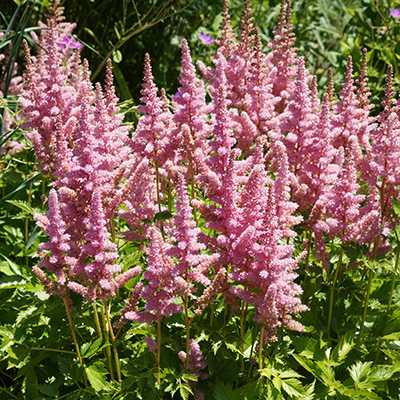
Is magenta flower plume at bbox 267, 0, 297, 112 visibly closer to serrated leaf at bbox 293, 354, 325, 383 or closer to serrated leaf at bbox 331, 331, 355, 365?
serrated leaf at bbox 331, 331, 355, 365

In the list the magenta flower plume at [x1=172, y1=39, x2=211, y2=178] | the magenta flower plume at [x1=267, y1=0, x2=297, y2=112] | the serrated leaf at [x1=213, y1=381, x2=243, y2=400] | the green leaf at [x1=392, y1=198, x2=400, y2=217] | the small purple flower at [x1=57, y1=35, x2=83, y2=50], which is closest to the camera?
the serrated leaf at [x1=213, y1=381, x2=243, y2=400]

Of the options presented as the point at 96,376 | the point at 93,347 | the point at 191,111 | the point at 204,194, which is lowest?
the point at 96,376

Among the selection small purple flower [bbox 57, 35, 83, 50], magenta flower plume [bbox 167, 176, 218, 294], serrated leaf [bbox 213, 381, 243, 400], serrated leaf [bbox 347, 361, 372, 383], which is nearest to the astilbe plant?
magenta flower plume [bbox 167, 176, 218, 294]

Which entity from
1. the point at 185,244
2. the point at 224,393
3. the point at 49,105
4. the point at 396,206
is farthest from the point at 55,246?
the point at 396,206

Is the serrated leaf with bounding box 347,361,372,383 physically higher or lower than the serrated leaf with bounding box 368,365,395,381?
higher

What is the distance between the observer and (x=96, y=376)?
8.46 ft

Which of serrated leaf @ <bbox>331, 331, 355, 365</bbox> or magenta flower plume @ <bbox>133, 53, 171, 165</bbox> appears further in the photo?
magenta flower plume @ <bbox>133, 53, 171, 165</bbox>

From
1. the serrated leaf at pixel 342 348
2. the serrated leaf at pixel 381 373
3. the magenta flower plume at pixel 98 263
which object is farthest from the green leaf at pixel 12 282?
the serrated leaf at pixel 381 373

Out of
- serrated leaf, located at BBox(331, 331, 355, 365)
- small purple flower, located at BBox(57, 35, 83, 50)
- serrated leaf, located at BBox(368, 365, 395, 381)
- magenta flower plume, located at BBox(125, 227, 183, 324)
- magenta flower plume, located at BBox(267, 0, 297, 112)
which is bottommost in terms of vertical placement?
serrated leaf, located at BBox(368, 365, 395, 381)

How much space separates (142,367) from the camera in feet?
8.45

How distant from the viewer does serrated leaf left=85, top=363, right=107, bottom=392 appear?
2535 mm

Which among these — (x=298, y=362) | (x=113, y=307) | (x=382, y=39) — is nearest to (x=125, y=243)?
(x=113, y=307)

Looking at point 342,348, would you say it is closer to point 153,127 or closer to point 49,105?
point 153,127

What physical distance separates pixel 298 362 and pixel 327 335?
0.88 feet
